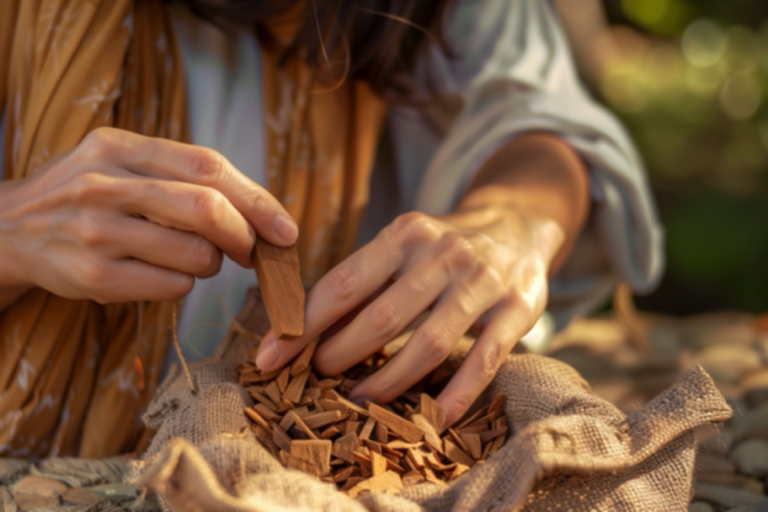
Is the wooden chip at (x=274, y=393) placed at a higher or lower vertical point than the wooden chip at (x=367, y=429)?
higher

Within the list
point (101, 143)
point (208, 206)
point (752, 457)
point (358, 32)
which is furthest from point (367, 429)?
point (358, 32)

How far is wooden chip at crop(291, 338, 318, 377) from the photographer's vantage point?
1.92 feet

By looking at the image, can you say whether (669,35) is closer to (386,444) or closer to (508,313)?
(508,313)

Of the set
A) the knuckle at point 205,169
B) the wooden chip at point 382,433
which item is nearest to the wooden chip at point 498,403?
the wooden chip at point 382,433

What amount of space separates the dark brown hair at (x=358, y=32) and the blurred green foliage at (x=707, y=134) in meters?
1.45

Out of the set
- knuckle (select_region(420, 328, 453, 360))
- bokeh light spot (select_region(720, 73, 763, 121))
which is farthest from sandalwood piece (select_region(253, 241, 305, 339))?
bokeh light spot (select_region(720, 73, 763, 121))

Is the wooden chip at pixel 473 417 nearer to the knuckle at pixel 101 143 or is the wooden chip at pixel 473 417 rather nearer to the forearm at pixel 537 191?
the forearm at pixel 537 191

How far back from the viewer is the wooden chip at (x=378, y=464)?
501 mm

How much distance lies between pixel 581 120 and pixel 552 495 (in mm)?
703

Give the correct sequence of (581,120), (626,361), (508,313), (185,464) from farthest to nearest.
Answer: (626,361) → (581,120) → (508,313) → (185,464)

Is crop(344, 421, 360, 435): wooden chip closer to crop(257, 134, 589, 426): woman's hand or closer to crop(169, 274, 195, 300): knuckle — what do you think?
crop(257, 134, 589, 426): woman's hand

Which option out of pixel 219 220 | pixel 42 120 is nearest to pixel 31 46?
pixel 42 120

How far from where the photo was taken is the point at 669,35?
7.48ft

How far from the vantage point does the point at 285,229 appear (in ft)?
1.86
